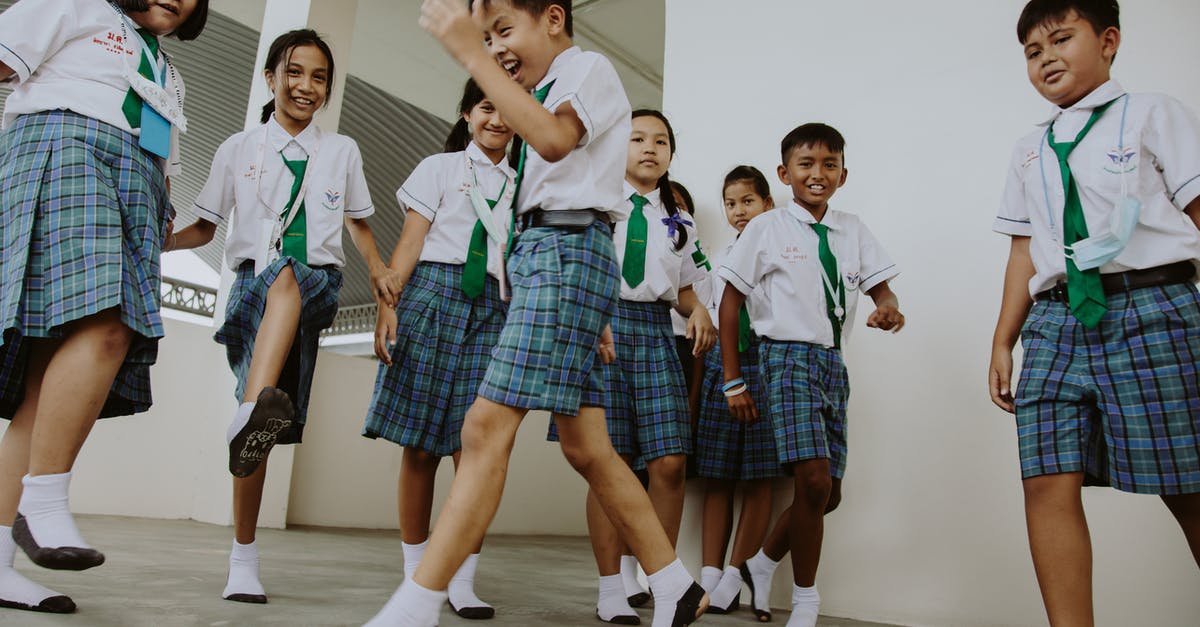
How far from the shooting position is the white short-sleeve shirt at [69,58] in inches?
56.9

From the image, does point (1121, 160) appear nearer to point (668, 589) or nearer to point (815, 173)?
point (815, 173)

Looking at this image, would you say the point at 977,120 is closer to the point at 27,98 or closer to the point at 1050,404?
the point at 1050,404

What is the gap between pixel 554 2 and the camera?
1.50 meters

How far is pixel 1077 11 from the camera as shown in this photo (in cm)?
156

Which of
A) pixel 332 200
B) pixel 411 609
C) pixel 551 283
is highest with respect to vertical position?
pixel 332 200

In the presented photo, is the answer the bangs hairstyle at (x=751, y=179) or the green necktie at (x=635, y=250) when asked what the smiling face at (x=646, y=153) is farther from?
the bangs hairstyle at (x=751, y=179)

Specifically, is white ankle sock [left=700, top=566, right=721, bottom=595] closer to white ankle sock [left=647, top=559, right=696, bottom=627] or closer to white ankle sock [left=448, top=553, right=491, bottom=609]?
white ankle sock [left=448, top=553, right=491, bottom=609]

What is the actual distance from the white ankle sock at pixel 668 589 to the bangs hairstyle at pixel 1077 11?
126 cm

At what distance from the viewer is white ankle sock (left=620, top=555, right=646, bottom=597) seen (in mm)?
2551

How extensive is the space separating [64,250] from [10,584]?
588mm

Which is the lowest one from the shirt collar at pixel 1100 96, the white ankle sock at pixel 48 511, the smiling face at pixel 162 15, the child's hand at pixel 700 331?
the white ankle sock at pixel 48 511

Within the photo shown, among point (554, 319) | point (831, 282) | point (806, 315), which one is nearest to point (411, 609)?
point (554, 319)

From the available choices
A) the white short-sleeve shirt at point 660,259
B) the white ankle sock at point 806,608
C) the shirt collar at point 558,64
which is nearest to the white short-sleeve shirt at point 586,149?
the shirt collar at point 558,64

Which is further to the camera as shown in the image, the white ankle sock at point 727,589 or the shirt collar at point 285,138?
the white ankle sock at point 727,589
